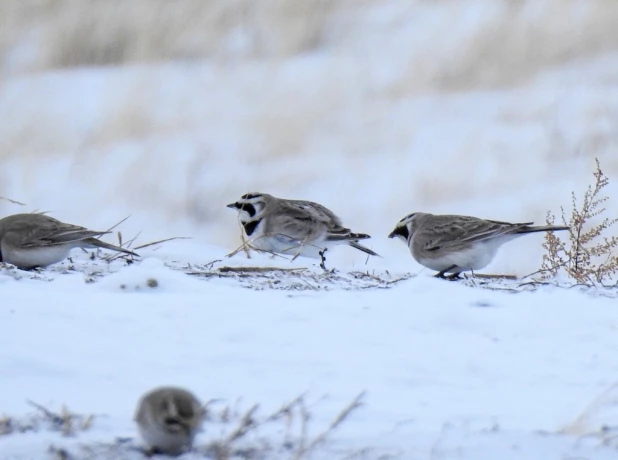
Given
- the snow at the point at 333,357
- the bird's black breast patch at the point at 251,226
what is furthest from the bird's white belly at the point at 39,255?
the bird's black breast patch at the point at 251,226

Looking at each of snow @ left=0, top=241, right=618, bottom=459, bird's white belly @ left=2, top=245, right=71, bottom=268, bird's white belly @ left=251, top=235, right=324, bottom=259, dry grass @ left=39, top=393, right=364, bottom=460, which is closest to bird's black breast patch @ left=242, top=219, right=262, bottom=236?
bird's white belly @ left=251, top=235, right=324, bottom=259

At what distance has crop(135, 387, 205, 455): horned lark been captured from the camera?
2914 mm

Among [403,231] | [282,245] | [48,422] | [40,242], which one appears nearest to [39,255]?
[40,242]

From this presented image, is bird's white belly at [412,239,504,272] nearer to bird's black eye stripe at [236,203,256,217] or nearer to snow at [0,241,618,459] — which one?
snow at [0,241,618,459]

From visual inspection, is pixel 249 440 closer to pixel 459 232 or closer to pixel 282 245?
pixel 459 232

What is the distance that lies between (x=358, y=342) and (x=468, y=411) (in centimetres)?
89

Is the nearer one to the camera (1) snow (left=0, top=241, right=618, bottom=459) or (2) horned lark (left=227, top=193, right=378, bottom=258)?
(1) snow (left=0, top=241, right=618, bottom=459)

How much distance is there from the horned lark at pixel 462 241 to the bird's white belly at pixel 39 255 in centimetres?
233

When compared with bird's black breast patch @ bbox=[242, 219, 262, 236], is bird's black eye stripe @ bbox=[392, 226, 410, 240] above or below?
below

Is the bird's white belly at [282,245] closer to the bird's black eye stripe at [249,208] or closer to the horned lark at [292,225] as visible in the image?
the horned lark at [292,225]

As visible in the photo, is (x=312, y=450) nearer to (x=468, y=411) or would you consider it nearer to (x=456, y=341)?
(x=468, y=411)

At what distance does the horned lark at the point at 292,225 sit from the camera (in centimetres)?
871

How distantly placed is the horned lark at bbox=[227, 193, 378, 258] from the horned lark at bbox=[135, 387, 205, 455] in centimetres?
546

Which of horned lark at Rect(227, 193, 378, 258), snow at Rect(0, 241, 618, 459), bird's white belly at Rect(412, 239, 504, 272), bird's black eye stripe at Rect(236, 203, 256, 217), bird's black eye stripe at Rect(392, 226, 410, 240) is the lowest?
snow at Rect(0, 241, 618, 459)
